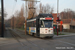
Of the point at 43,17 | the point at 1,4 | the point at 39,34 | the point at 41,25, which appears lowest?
the point at 39,34

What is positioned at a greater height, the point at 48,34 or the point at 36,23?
the point at 36,23

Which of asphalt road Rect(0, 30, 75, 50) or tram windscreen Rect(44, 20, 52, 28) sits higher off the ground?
tram windscreen Rect(44, 20, 52, 28)

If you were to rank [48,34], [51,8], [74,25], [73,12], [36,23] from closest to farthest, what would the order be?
[48,34] → [36,23] → [74,25] → [51,8] → [73,12]

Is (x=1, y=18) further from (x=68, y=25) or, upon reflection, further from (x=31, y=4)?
(x=68, y=25)

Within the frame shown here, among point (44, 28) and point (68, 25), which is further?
point (68, 25)

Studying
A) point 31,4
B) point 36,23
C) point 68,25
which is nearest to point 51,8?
point 68,25

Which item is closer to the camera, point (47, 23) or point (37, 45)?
point (37, 45)

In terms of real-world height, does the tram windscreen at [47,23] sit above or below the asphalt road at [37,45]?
above

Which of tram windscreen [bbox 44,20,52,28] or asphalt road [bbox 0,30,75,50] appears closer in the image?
asphalt road [bbox 0,30,75,50]

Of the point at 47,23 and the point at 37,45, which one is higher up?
the point at 47,23

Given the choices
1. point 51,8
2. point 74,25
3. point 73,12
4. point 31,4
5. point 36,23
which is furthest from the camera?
point 73,12

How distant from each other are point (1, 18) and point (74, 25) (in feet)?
103

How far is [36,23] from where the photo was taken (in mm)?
18969

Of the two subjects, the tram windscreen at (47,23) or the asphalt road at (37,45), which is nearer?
the asphalt road at (37,45)
